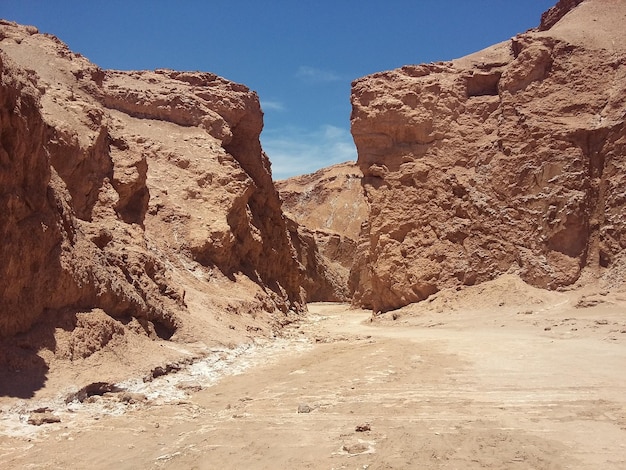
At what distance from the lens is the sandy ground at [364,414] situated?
4426mm

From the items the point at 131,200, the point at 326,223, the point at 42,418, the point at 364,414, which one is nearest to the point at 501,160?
the point at 131,200

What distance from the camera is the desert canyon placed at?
16.8 feet

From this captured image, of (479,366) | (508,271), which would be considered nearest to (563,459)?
(479,366)

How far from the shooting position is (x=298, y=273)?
908 inches

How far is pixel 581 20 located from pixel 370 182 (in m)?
8.90

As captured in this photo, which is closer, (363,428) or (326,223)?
(363,428)

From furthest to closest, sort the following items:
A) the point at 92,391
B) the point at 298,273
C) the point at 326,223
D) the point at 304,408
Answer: the point at 326,223 → the point at 298,273 → the point at 92,391 → the point at 304,408

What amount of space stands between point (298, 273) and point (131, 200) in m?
10.9

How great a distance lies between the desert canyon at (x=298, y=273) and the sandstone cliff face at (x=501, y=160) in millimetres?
68

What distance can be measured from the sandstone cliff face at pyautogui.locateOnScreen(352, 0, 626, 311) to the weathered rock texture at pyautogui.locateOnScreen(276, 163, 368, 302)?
13.6 m

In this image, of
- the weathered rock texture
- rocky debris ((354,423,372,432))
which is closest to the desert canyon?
rocky debris ((354,423,372,432))

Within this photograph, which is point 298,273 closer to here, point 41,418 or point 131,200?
point 131,200

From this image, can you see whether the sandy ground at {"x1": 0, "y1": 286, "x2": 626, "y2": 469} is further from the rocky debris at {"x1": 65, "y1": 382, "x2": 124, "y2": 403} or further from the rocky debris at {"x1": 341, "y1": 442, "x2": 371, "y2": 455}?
the rocky debris at {"x1": 65, "y1": 382, "x2": 124, "y2": 403}

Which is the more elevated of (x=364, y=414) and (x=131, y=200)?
(x=131, y=200)
